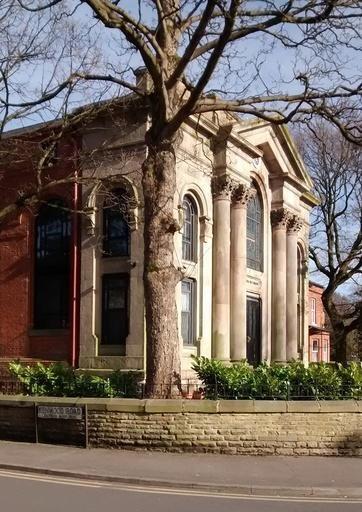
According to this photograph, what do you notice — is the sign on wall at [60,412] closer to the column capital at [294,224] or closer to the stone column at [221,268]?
the stone column at [221,268]

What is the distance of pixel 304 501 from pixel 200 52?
9394mm

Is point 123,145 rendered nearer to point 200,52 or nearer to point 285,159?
point 200,52

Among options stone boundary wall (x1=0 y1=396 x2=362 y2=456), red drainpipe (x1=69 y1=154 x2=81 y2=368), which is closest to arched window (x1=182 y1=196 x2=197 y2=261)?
red drainpipe (x1=69 y1=154 x2=81 y2=368)

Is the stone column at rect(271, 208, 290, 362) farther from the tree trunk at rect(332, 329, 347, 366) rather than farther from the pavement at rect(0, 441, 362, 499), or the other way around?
the pavement at rect(0, 441, 362, 499)

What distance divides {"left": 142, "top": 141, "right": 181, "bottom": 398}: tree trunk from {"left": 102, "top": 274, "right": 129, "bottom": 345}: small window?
246 inches

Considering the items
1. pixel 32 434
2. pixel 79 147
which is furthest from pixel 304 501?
pixel 79 147

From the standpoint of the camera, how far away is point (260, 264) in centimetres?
2645

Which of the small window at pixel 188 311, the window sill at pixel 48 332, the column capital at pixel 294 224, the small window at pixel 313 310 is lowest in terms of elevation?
the window sill at pixel 48 332

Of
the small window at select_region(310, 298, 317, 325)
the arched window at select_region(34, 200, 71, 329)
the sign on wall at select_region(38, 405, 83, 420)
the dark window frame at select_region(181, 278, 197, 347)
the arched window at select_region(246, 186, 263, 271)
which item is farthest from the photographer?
the small window at select_region(310, 298, 317, 325)

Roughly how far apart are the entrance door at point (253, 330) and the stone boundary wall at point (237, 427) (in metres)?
12.8

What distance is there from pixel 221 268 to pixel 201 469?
1217cm

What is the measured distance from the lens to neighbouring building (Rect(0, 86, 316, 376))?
1988cm

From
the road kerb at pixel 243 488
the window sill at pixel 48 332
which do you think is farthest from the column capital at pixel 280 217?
the road kerb at pixel 243 488

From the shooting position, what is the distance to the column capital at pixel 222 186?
73.3 feet
